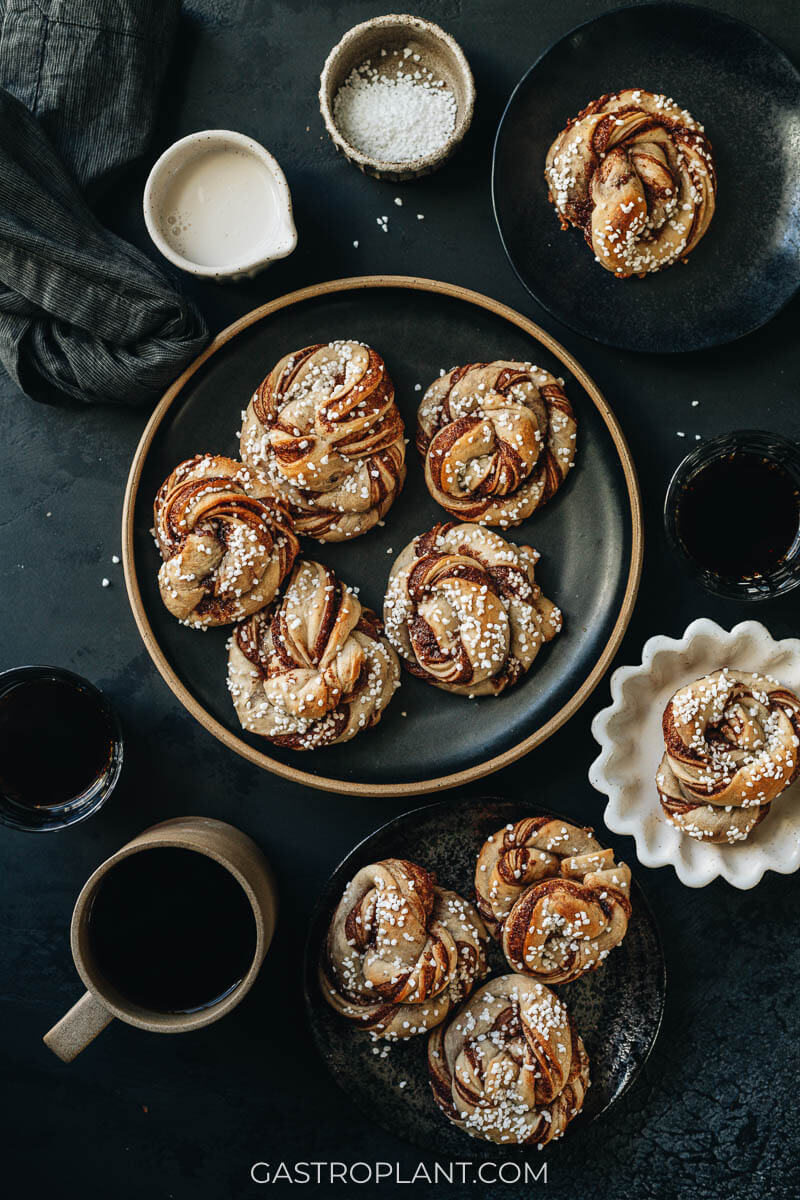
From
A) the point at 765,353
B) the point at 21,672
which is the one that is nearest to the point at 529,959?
the point at 21,672

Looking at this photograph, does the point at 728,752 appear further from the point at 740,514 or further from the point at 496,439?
the point at 496,439

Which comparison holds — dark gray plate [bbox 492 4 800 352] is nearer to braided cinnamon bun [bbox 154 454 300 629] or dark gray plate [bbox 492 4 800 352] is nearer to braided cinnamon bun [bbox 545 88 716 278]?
braided cinnamon bun [bbox 545 88 716 278]

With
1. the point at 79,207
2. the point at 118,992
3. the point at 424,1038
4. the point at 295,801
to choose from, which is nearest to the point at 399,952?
the point at 424,1038

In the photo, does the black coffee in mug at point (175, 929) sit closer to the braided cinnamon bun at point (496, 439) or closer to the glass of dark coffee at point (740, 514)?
the braided cinnamon bun at point (496, 439)

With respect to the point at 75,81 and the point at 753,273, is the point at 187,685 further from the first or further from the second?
the point at 753,273

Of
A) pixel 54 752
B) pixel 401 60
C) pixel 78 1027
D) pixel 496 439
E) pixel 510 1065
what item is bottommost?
pixel 78 1027

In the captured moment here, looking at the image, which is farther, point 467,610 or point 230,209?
point 230,209
